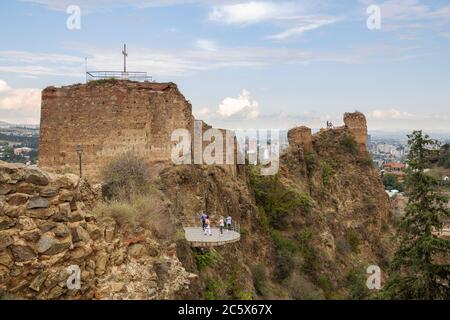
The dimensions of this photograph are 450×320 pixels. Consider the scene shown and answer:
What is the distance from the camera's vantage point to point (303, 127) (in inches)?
1156

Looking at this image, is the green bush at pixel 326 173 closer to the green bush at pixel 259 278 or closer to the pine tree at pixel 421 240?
the green bush at pixel 259 278

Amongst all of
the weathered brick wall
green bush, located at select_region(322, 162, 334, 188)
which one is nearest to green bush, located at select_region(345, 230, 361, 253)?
green bush, located at select_region(322, 162, 334, 188)

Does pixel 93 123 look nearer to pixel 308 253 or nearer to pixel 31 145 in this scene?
pixel 308 253

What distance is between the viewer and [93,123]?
16672 millimetres

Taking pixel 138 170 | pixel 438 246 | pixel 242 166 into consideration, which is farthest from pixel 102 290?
pixel 242 166

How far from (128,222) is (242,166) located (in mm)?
13726

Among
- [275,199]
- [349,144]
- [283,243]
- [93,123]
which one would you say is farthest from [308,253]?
[93,123]

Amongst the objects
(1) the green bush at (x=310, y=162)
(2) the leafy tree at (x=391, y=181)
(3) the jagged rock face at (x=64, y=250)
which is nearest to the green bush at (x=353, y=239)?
(1) the green bush at (x=310, y=162)

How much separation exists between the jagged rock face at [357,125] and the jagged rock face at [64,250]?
78.5 feet

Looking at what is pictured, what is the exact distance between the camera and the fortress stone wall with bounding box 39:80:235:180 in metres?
16.7

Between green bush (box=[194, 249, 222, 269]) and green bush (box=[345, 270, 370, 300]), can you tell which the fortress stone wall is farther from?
green bush (box=[345, 270, 370, 300])

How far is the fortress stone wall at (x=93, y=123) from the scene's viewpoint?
656 inches
